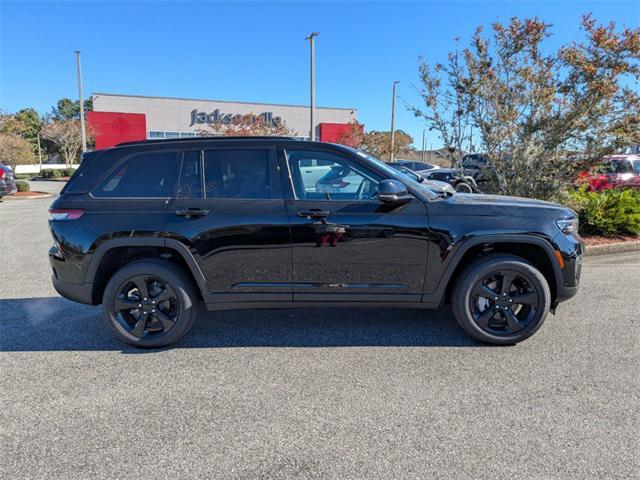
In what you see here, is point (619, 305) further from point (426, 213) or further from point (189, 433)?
point (189, 433)

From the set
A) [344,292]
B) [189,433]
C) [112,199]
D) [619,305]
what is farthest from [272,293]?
[619,305]

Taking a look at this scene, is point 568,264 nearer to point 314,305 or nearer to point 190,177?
point 314,305

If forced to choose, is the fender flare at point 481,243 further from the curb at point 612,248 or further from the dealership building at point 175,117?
the dealership building at point 175,117

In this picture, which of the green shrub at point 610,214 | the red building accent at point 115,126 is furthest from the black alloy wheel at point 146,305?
the red building accent at point 115,126

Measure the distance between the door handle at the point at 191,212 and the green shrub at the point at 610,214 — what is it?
24.3ft

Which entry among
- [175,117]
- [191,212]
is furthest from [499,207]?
[175,117]

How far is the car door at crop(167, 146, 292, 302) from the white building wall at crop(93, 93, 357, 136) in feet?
111

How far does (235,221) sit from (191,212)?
38 centimetres

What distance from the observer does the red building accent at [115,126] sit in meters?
32.0

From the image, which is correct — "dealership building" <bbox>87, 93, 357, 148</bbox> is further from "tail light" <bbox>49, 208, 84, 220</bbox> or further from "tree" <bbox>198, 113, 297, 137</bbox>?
"tail light" <bbox>49, 208, 84, 220</bbox>

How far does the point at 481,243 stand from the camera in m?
3.52

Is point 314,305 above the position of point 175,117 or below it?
below

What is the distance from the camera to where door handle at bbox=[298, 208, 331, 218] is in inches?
137

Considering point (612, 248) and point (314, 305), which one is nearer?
point (314, 305)
